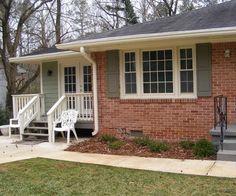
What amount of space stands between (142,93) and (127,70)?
0.79 meters

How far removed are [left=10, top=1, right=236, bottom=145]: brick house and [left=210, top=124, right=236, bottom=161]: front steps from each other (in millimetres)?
1130

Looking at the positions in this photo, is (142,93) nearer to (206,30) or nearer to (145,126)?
(145,126)

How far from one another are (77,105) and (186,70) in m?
3.91

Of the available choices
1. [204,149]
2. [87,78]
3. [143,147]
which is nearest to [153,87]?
[143,147]

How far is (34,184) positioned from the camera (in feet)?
21.6

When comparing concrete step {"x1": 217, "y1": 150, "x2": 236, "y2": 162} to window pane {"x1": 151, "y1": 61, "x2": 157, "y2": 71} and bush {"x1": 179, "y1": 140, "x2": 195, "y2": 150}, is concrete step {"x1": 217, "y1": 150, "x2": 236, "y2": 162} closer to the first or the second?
bush {"x1": 179, "y1": 140, "x2": 195, "y2": 150}

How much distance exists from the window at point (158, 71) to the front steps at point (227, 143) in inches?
80.8

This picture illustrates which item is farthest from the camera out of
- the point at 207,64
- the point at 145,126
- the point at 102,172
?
the point at 145,126

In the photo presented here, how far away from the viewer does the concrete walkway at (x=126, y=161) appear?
7355mm

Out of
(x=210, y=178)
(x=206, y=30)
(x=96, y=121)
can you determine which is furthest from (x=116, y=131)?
(x=210, y=178)

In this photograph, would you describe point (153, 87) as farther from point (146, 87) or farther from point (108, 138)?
point (108, 138)

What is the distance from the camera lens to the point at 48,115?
38.4 feet

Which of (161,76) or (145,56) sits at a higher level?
(145,56)

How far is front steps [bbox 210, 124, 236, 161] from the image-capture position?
8.07m
